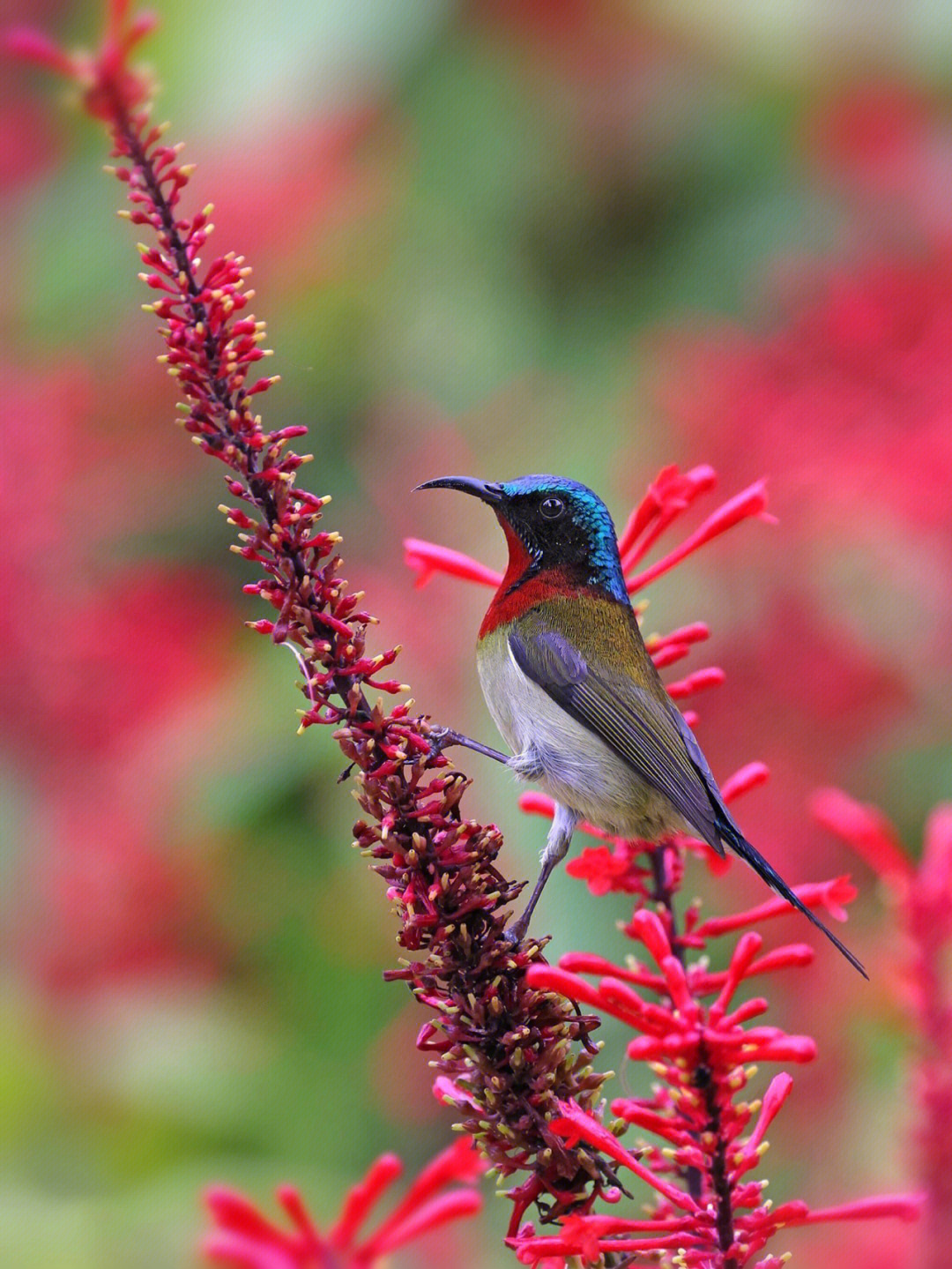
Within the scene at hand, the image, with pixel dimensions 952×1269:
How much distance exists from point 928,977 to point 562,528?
110cm

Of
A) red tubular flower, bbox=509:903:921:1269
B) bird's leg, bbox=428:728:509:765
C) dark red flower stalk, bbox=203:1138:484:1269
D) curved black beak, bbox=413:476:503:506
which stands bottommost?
dark red flower stalk, bbox=203:1138:484:1269

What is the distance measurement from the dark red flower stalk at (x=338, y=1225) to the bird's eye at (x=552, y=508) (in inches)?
54.9

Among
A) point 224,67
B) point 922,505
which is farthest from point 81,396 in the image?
point 922,505

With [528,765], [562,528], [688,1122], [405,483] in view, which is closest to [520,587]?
[562,528]

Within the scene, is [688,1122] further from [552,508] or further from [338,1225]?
[552,508]

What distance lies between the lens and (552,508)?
103 inches

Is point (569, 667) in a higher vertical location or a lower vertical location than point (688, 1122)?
higher

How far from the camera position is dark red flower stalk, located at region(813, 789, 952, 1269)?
165 cm

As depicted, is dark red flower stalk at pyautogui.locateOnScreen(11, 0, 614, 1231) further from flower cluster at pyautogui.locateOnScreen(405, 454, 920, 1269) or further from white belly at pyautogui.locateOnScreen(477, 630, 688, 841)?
white belly at pyautogui.locateOnScreen(477, 630, 688, 841)

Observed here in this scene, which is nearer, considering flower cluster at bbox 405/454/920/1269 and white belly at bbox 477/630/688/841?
flower cluster at bbox 405/454/920/1269

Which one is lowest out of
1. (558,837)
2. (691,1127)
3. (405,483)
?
(691,1127)

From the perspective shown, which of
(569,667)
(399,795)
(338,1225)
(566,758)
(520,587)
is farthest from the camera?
(520,587)

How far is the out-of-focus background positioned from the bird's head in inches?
26.6

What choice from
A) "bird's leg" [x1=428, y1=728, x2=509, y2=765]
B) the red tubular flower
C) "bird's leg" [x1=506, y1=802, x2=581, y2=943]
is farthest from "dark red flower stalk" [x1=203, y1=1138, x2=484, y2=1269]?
"bird's leg" [x1=506, y1=802, x2=581, y2=943]
